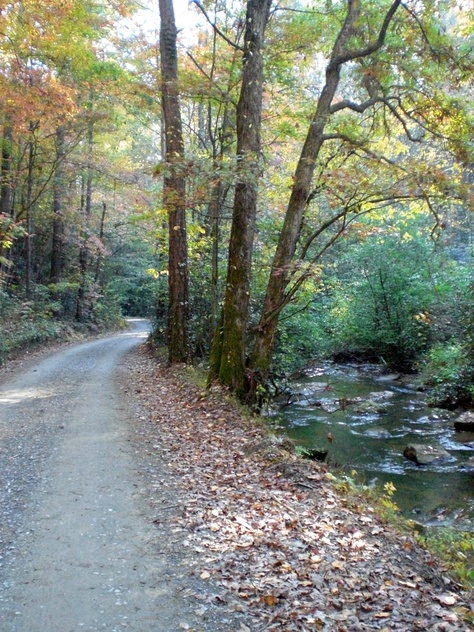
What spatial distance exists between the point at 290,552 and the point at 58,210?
24.3 m

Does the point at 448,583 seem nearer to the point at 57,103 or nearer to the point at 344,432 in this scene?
the point at 344,432

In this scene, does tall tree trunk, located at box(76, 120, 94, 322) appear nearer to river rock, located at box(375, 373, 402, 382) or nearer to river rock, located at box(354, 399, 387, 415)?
river rock, located at box(375, 373, 402, 382)

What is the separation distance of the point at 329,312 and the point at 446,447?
38.5ft

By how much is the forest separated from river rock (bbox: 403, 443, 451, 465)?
3265 millimetres

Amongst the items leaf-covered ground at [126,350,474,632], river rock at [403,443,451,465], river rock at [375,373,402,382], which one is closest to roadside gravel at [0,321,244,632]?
leaf-covered ground at [126,350,474,632]

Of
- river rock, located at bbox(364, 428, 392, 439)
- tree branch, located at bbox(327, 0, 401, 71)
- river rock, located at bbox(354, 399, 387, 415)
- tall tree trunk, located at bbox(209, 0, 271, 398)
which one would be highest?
tree branch, located at bbox(327, 0, 401, 71)

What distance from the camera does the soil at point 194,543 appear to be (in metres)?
3.63

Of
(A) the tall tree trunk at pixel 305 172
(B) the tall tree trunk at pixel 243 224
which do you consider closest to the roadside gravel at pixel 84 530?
(B) the tall tree trunk at pixel 243 224

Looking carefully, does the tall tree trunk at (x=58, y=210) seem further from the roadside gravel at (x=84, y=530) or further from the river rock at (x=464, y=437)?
the river rock at (x=464, y=437)

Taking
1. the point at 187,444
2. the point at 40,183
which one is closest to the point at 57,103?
the point at 40,183

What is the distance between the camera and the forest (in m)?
9.91

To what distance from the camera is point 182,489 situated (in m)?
6.07

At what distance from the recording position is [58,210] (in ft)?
84.0

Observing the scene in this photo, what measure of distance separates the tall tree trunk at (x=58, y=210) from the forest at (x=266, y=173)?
137mm
